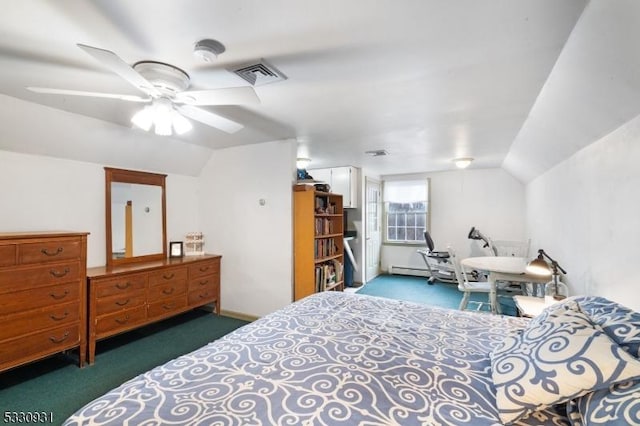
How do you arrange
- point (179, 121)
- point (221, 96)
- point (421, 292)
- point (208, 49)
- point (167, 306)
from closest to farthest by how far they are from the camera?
point (208, 49)
point (221, 96)
point (179, 121)
point (167, 306)
point (421, 292)

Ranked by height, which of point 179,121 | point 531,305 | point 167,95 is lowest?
point 531,305

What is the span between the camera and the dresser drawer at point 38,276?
7.25 feet

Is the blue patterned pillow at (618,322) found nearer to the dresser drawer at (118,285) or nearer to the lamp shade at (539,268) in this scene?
the lamp shade at (539,268)

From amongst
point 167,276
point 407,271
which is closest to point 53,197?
point 167,276

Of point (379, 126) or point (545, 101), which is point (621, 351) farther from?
point (379, 126)

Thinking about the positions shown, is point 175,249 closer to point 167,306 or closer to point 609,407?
point 167,306

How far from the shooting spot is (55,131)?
2678 mm

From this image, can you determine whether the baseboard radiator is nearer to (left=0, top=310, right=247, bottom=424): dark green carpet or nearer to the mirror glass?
(left=0, top=310, right=247, bottom=424): dark green carpet

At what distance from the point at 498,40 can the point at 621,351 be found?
1.48 metres

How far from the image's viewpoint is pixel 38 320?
2.36 metres

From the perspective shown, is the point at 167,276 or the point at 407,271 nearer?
the point at 167,276

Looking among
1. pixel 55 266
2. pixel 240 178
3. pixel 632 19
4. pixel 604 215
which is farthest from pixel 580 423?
pixel 240 178

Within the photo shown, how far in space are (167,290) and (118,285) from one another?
54 centimetres

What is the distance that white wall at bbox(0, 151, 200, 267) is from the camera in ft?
8.62
